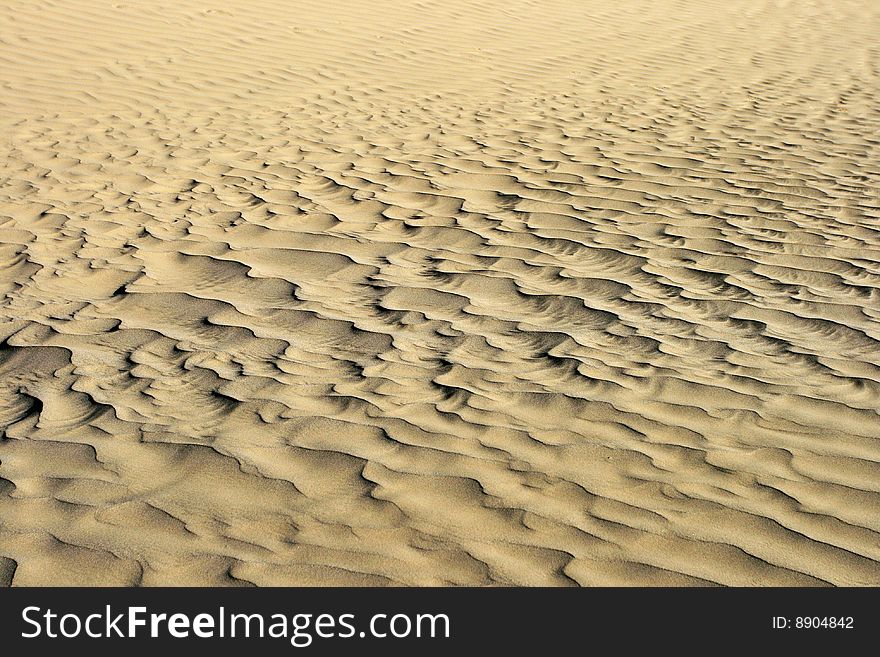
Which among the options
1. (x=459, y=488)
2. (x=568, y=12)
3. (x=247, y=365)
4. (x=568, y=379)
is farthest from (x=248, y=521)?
(x=568, y=12)

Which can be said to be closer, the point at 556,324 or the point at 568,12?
the point at 556,324

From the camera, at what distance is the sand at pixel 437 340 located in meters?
2.55

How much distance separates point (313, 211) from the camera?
550cm

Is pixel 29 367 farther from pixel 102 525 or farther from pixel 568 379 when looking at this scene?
pixel 568 379

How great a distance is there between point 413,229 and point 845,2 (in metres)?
12.7

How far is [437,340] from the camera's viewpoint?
3762 millimetres

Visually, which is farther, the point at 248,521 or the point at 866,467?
the point at 866,467

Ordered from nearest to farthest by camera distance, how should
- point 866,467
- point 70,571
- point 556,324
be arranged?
point 70,571 → point 866,467 → point 556,324

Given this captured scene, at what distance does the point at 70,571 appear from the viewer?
241cm

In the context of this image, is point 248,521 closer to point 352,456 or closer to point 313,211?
point 352,456

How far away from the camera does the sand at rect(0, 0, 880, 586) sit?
2555 mm

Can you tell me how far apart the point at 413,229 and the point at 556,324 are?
1.50 m

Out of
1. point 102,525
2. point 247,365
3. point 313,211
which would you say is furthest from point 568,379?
point 313,211

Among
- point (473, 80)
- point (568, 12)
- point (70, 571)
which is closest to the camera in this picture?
point (70, 571)
